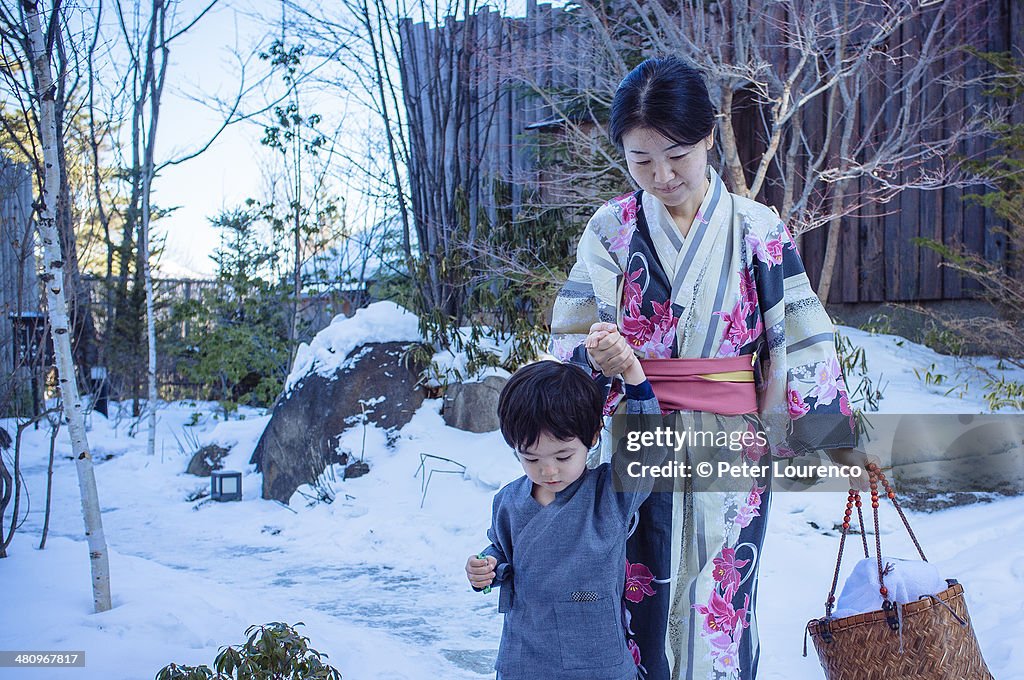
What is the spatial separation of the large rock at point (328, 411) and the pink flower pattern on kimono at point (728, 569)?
182 inches

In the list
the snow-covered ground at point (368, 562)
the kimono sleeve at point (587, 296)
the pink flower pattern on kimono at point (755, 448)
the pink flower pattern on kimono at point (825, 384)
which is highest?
the kimono sleeve at point (587, 296)

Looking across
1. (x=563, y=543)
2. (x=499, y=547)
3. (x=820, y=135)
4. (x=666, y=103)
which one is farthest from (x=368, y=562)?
(x=820, y=135)

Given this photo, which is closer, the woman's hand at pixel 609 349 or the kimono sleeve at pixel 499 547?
the woman's hand at pixel 609 349

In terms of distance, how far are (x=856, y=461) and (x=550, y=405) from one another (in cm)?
70

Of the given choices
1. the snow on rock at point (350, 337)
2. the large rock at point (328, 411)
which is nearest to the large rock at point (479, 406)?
the large rock at point (328, 411)

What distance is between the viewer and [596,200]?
20.2 ft

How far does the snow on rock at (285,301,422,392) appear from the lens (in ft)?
21.7

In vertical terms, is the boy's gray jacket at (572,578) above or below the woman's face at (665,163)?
below

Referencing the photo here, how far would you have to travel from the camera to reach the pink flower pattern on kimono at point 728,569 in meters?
1.70

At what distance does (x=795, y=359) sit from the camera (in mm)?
1814

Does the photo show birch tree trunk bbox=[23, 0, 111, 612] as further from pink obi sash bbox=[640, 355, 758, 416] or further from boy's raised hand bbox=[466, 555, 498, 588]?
pink obi sash bbox=[640, 355, 758, 416]

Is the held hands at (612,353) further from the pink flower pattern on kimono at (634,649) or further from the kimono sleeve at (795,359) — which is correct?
the pink flower pattern on kimono at (634,649)

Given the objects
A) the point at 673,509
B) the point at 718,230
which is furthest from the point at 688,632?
the point at 718,230

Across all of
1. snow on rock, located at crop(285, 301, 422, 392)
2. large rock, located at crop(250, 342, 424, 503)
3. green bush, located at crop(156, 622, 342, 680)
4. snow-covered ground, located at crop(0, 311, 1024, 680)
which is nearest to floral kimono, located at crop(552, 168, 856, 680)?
green bush, located at crop(156, 622, 342, 680)
